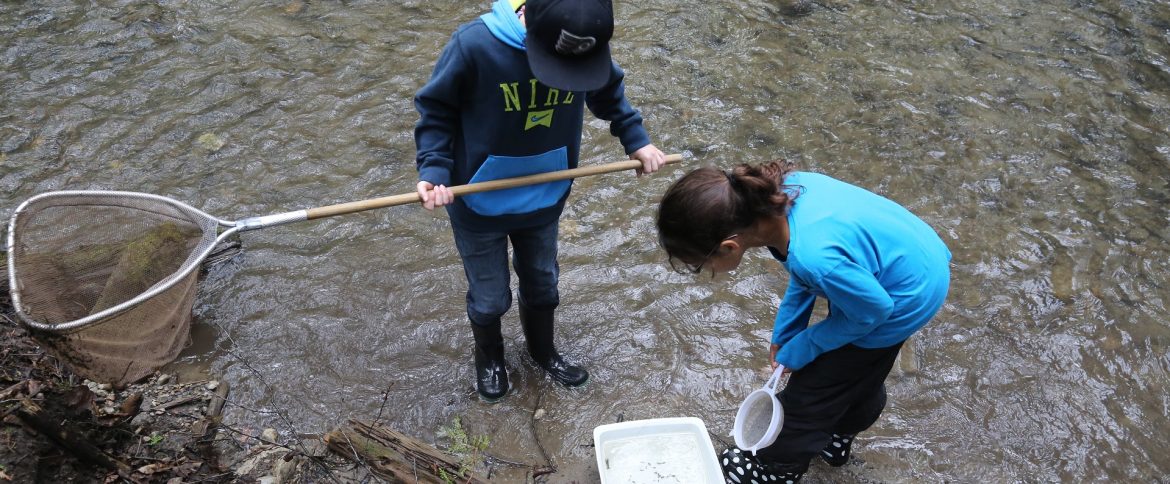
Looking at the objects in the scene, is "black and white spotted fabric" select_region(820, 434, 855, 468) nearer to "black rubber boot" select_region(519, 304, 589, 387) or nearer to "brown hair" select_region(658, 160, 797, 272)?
"black rubber boot" select_region(519, 304, 589, 387)

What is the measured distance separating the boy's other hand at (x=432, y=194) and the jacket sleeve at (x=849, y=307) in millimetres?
1177

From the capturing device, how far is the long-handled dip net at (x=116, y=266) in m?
2.51

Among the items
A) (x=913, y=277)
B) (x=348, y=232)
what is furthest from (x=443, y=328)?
(x=913, y=277)

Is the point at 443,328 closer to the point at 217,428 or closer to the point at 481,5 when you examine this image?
the point at 217,428

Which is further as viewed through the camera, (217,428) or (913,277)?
(217,428)

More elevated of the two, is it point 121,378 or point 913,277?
point 913,277

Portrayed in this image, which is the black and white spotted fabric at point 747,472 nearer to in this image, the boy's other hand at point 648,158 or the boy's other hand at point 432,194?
the boy's other hand at point 648,158

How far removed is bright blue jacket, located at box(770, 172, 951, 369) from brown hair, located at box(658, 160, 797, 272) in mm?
94

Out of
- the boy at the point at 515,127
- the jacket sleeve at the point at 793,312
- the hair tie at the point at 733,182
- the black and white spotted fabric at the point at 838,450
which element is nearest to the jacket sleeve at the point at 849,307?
the jacket sleeve at the point at 793,312

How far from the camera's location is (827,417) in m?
2.38

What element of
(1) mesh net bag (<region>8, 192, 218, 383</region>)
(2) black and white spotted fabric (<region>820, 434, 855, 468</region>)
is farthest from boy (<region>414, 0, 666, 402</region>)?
(2) black and white spotted fabric (<region>820, 434, 855, 468</region>)

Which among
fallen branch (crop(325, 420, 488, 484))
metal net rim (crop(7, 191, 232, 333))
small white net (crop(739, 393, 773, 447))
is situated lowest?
fallen branch (crop(325, 420, 488, 484))

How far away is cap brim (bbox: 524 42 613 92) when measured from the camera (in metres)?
2.15

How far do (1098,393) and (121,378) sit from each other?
157 inches
